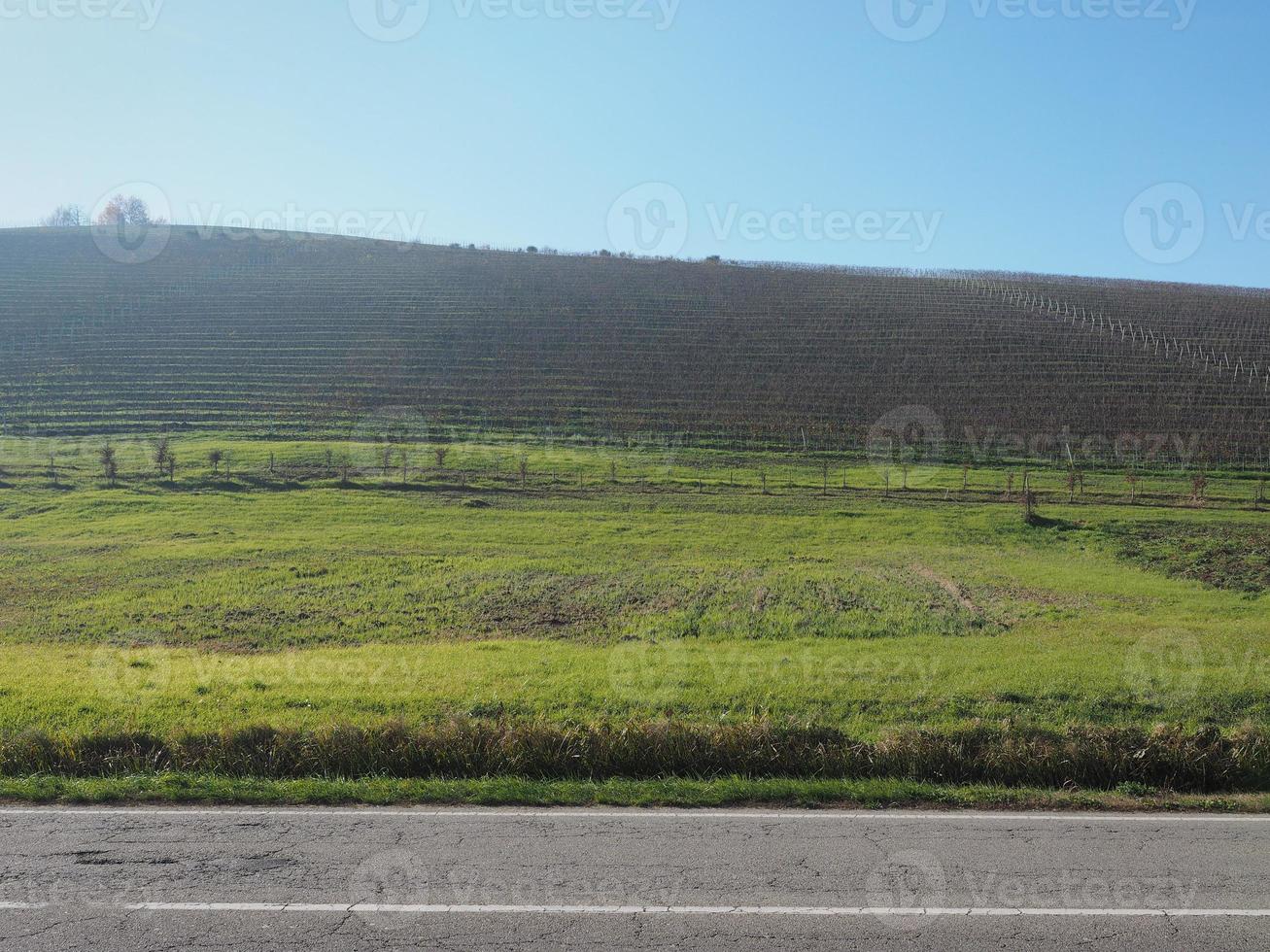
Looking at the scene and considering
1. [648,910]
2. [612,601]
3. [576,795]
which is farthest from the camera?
[612,601]

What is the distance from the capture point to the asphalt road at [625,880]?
6.91m

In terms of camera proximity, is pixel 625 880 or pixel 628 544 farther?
pixel 628 544

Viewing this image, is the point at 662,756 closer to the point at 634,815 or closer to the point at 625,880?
the point at 634,815

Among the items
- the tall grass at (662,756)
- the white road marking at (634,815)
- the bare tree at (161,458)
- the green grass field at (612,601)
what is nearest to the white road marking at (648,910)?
the white road marking at (634,815)

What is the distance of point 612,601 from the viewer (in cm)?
2170

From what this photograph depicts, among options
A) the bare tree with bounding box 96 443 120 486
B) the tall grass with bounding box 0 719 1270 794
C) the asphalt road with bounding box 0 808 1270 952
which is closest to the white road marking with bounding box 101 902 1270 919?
the asphalt road with bounding box 0 808 1270 952

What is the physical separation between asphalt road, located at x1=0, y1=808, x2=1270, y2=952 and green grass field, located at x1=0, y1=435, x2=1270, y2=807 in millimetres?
2456
